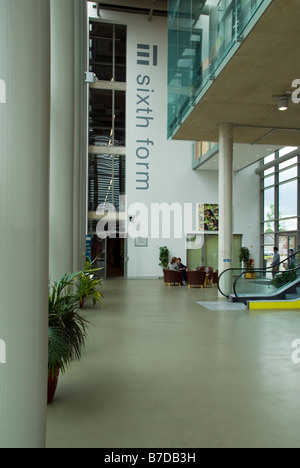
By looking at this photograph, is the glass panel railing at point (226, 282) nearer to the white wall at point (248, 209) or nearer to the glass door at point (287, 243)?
the glass door at point (287, 243)

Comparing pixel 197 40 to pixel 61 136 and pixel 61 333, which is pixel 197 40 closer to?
pixel 61 136

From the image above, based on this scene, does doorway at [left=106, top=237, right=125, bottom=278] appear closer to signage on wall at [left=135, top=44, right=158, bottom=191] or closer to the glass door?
signage on wall at [left=135, top=44, right=158, bottom=191]

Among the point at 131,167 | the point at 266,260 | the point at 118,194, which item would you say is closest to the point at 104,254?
the point at 118,194

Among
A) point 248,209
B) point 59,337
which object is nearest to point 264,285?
point 59,337

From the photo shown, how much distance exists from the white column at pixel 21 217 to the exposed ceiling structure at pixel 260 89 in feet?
15.6

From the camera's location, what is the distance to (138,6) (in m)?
17.5

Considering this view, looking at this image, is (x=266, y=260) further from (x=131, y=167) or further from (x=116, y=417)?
(x=116, y=417)

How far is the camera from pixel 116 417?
302 cm

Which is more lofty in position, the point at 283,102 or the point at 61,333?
the point at 283,102

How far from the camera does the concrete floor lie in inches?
107

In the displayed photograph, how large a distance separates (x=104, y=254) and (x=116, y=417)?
14765 mm

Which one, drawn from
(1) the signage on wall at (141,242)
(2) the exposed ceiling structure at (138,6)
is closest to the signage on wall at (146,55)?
(2) the exposed ceiling structure at (138,6)

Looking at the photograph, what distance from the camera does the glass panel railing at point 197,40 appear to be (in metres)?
6.98

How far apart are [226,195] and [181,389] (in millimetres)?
7858
